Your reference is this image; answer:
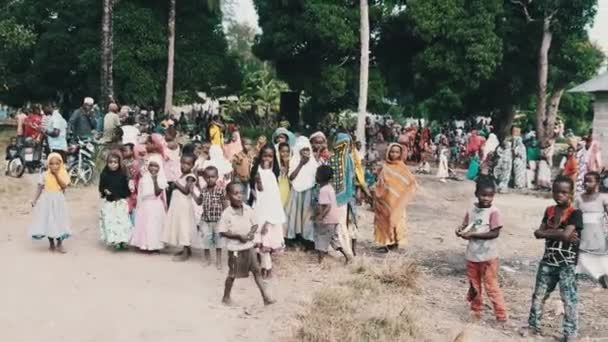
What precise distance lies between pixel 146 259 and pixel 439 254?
4.01 metres

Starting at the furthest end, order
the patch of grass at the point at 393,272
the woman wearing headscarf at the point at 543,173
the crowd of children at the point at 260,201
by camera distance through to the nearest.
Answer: the woman wearing headscarf at the point at 543,173 → the crowd of children at the point at 260,201 → the patch of grass at the point at 393,272

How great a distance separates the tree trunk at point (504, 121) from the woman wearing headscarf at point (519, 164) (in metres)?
9.51

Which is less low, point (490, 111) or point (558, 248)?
point (490, 111)

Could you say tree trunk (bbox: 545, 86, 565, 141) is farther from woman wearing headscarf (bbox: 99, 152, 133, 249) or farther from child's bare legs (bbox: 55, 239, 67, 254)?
child's bare legs (bbox: 55, 239, 67, 254)

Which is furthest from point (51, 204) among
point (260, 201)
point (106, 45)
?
point (106, 45)

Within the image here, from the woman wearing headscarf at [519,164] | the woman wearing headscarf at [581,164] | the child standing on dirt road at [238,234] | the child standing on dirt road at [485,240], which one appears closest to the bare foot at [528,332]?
the child standing on dirt road at [485,240]

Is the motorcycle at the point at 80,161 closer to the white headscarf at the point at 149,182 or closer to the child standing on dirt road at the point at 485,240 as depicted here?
the white headscarf at the point at 149,182

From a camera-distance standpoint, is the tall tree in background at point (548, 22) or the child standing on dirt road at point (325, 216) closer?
the child standing on dirt road at point (325, 216)

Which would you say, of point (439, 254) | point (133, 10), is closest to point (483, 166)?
point (439, 254)

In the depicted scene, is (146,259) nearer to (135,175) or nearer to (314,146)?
(135,175)

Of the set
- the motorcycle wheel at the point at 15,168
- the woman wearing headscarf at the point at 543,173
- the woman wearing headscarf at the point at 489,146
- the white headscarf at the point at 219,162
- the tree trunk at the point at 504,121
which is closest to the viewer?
the white headscarf at the point at 219,162

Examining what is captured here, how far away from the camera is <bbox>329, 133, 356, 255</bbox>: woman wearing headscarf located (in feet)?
27.7

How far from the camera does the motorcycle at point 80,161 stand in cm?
1384

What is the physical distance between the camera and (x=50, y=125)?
45.1 ft
